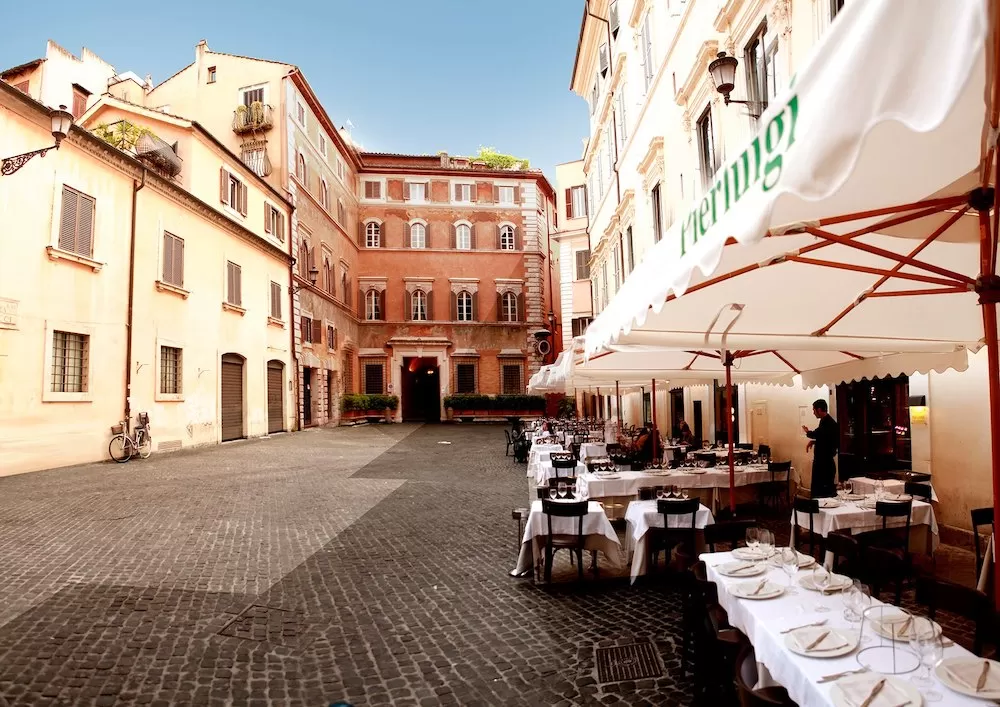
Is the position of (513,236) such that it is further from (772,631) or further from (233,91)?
(772,631)

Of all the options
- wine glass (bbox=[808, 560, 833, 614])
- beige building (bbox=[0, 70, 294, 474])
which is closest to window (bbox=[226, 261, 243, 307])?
beige building (bbox=[0, 70, 294, 474])

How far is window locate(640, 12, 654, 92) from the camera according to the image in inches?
654

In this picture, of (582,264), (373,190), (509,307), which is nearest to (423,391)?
(509,307)

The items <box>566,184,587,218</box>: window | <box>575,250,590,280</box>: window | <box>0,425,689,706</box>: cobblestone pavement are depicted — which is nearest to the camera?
<box>0,425,689,706</box>: cobblestone pavement

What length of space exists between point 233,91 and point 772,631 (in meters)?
30.2

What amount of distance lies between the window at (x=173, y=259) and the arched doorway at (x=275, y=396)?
6184mm

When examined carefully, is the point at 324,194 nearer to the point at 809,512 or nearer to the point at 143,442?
the point at 143,442

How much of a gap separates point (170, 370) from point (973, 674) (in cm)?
1884

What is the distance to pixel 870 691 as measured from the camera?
2355 mm

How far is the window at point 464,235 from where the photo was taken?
126ft

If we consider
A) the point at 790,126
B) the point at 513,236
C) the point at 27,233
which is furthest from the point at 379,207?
the point at 790,126

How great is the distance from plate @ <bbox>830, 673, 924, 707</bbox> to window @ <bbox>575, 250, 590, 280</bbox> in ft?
92.1

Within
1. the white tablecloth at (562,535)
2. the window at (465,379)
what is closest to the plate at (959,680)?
the white tablecloth at (562,535)

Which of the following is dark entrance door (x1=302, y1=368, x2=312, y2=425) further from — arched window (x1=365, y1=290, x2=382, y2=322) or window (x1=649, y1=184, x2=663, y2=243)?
window (x1=649, y1=184, x2=663, y2=243)
